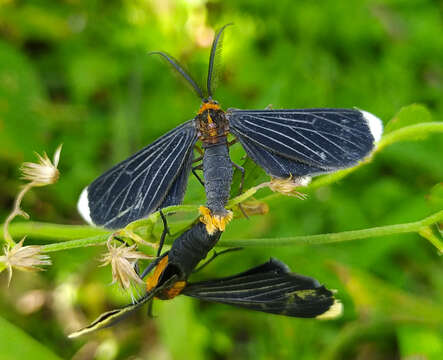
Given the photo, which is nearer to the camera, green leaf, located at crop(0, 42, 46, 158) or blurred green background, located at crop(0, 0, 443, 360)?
blurred green background, located at crop(0, 0, 443, 360)

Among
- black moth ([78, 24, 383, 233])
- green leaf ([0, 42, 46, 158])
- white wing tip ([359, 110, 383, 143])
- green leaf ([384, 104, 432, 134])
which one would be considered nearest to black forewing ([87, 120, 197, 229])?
black moth ([78, 24, 383, 233])

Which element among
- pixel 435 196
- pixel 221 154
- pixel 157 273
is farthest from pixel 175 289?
pixel 435 196

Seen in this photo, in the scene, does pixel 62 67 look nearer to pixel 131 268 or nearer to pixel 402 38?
pixel 402 38

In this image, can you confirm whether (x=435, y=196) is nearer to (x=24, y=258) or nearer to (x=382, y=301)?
(x=382, y=301)

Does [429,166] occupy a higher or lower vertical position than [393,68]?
lower

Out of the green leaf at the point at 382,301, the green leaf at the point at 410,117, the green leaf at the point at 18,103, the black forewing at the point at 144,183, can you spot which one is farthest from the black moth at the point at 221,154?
the green leaf at the point at 18,103

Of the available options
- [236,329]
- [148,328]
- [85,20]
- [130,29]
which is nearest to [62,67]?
[85,20]

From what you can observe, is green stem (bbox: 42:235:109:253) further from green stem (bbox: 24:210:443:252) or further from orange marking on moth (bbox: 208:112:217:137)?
orange marking on moth (bbox: 208:112:217:137)
